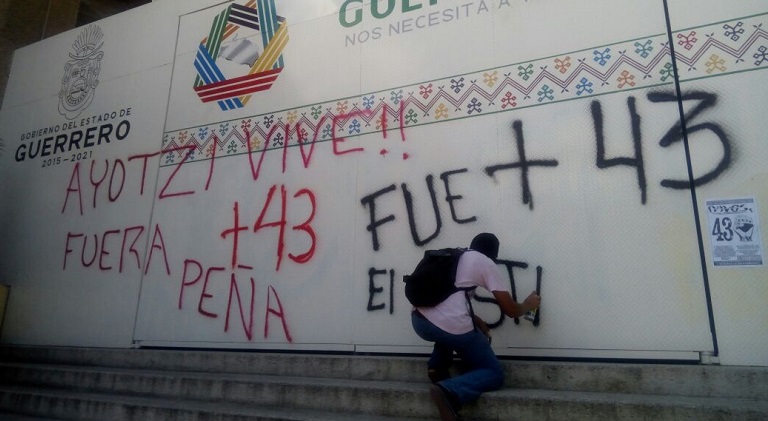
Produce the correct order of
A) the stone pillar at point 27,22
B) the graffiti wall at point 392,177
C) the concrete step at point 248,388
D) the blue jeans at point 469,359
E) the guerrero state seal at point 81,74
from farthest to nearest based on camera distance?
the stone pillar at point 27,22, the guerrero state seal at point 81,74, the graffiti wall at point 392,177, the concrete step at point 248,388, the blue jeans at point 469,359

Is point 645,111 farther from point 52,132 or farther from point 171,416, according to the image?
point 52,132

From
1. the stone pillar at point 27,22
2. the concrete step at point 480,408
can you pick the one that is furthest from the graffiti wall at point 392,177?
the stone pillar at point 27,22

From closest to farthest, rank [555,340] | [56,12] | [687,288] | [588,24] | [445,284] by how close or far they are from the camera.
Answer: [445,284], [687,288], [555,340], [588,24], [56,12]

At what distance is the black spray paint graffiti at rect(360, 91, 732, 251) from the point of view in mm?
4379

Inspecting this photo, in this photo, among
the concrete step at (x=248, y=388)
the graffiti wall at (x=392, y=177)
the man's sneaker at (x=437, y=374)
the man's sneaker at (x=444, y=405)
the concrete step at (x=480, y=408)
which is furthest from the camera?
the graffiti wall at (x=392, y=177)

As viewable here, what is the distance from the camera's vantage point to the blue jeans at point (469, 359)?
361 centimetres

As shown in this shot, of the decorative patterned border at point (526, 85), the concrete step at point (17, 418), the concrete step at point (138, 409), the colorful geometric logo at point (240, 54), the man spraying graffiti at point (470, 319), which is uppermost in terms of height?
the colorful geometric logo at point (240, 54)

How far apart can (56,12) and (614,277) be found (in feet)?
35.6

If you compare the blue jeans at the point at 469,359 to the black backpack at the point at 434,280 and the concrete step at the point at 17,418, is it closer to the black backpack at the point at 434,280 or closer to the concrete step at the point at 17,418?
the black backpack at the point at 434,280

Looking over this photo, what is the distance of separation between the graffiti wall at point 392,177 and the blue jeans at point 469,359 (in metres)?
0.80

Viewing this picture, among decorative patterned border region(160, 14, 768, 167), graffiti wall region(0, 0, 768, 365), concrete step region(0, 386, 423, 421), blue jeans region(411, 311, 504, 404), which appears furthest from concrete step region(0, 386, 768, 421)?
decorative patterned border region(160, 14, 768, 167)

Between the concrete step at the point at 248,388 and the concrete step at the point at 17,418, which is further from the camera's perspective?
the concrete step at the point at 17,418

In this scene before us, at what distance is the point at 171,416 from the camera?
433 centimetres

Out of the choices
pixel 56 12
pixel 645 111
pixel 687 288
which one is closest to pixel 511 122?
pixel 645 111
